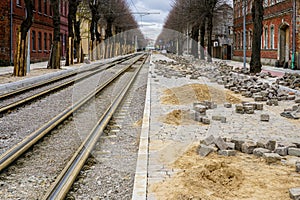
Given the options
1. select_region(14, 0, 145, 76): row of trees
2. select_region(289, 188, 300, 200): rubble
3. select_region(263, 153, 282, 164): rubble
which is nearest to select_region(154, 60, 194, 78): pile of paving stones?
select_region(14, 0, 145, 76): row of trees

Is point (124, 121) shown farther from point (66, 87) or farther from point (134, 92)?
point (66, 87)

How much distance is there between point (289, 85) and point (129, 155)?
1225cm

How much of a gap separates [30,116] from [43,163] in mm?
4737

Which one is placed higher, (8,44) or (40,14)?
(40,14)

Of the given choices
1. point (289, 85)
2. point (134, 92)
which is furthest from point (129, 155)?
point (289, 85)

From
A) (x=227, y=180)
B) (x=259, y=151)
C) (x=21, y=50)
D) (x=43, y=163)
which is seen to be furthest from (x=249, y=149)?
(x=21, y=50)

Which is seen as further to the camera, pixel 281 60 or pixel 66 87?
pixel 281 60

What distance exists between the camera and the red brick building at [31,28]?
3397 centimetres

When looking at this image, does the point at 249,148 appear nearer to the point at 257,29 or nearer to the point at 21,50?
the point at 257,29

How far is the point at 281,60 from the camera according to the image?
3509cm

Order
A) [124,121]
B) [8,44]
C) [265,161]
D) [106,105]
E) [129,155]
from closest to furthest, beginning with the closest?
1. [265,161]
2. [129,155]
3. [124,121]
4. [106,105]
5. [8,44]

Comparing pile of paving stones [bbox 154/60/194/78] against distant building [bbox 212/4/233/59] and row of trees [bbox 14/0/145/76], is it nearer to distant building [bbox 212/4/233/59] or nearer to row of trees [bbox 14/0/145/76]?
row of trees [bbox 14/0/145/76]

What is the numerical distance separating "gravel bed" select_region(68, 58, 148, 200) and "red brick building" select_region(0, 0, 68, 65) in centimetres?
2600

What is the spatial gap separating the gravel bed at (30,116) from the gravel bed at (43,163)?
0.60 meters
